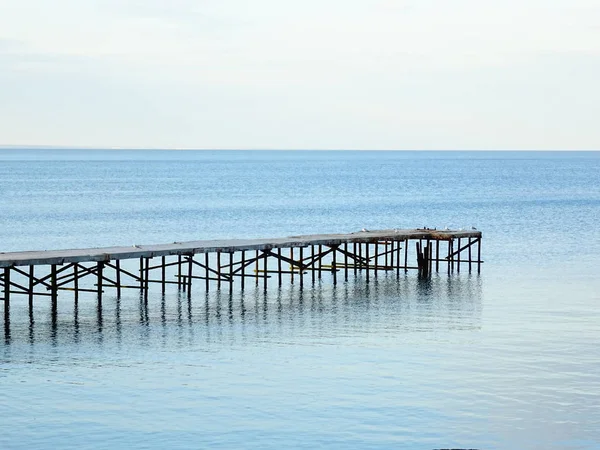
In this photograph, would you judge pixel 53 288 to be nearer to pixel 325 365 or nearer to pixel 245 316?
pixel 245 316

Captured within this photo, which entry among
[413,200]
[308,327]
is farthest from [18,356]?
[413,200]

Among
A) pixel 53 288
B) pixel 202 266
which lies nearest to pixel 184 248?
pixel 202 266

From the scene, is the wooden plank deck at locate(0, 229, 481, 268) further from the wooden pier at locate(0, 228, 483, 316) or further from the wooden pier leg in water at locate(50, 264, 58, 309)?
the wooden pier leg in water at locate(50, 264, 58, 309)

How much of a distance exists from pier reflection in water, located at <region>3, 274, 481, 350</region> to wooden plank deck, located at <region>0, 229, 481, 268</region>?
2.08 meters

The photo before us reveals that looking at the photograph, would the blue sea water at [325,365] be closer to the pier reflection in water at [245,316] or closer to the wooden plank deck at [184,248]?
the pier reflection in water at [245,316]

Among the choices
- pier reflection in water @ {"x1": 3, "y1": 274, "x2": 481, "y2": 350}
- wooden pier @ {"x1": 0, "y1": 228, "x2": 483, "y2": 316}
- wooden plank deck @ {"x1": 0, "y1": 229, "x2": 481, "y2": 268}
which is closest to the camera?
pier reflection in water @ {"x1": 3, "y1": 274, "x2": 481, "y2": 350}

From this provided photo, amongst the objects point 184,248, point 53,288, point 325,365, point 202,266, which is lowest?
point 325,365

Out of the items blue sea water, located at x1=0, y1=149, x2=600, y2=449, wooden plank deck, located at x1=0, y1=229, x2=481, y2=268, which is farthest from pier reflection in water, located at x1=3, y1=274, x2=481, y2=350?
wooden plank deck, located at x1=0, y1=229, x2=481, y2=268

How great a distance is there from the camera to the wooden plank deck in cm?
4638

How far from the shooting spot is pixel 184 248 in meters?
51.0

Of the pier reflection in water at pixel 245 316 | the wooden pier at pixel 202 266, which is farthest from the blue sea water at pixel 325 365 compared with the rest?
the wooden pier at pixel 202 266

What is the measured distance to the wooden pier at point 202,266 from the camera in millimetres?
47906

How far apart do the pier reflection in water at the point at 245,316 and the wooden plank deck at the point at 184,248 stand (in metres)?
2.08

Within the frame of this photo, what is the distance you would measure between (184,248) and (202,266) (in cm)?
195
